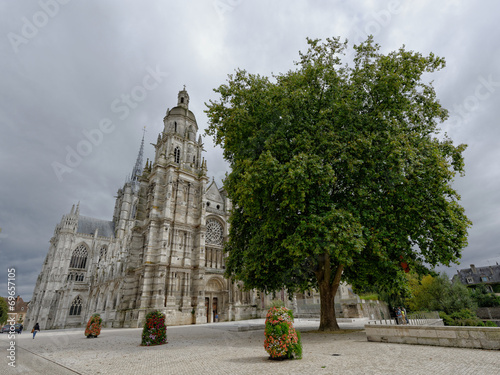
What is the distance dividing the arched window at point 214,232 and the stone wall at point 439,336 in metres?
26.3

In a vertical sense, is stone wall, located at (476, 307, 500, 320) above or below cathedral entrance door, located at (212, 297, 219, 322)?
below

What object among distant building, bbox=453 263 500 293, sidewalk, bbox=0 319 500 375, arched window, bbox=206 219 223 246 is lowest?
sidewalk, bbox=0 319 500 375

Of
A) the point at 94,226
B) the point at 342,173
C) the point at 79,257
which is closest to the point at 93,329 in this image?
the point at 342,173

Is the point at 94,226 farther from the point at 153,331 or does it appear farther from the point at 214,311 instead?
the point at 153,331

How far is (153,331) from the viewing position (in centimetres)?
1069

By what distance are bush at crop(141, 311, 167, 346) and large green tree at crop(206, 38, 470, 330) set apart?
4484 millimetres

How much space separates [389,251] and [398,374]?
23.7ft

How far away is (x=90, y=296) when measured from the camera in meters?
45.2

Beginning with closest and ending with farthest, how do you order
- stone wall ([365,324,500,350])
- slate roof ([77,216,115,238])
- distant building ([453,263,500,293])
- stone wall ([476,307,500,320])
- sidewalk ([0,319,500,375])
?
sidewalk ([0,319,500,375]) → stone wall ([365,324,500,350]) → stone wall ([476,307,500,320]) → distant building ([453,263,500,293]) → slate roof ([77,216,115,238])

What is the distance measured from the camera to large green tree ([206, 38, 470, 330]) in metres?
10.7

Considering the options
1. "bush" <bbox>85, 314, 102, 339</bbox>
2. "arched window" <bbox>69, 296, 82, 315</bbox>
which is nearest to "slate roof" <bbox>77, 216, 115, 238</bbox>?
"arched window" <bbox>69, 296, 82, 315</bbox>

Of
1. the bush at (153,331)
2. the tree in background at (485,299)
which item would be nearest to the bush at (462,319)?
the tree in background at (485,299)

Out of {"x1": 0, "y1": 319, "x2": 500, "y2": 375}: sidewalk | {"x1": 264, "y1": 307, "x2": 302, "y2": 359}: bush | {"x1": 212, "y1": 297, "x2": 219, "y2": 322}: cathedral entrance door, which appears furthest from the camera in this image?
{"x1": 212, "y1": 297, "x2": 219, "y2": 322}: cathedral entrance door

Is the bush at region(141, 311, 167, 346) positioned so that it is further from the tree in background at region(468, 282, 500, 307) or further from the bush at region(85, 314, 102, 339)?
the tree in background at region(468, 282, 500, 307)
